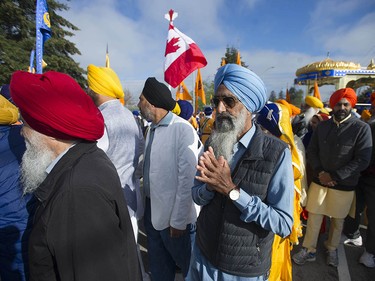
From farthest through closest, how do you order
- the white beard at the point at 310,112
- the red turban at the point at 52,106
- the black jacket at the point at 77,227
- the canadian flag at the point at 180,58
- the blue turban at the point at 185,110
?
the blue turban at the point at 185,110 < the white beard at the point at 310,112 < the canadian flag at the point at 180,58 < the red turban at the point at 52,106 < the black jacket at the point at 77,227

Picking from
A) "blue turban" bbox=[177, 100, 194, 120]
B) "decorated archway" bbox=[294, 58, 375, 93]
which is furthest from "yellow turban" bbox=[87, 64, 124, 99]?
"decorated archway" bbox=[294, 58, 375, 93]

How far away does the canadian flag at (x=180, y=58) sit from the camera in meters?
3.79

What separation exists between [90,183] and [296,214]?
239cm

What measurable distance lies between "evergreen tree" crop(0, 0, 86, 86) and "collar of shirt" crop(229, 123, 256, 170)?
1867cm

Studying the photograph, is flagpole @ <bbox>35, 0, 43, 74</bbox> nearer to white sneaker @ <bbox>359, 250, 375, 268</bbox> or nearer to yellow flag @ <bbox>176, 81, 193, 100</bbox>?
yellow flag @ <bbox>176, 81, 193, 100</bbox>

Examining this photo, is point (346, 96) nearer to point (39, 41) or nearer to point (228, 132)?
point (228, 132)

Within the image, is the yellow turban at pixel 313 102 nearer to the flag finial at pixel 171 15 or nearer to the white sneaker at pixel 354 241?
the white sneaker at pixel 354 241

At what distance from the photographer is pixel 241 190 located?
1433 millimetres

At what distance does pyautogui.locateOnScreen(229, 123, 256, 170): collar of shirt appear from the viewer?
1644 millimetres

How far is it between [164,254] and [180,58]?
286 cm

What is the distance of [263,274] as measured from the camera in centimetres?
162

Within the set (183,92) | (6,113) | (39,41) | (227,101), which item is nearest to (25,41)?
(183,92)

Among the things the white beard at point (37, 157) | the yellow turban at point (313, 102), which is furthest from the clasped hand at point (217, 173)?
the yellow turban at point (313, 102)

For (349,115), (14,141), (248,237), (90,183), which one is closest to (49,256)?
(90,183)
